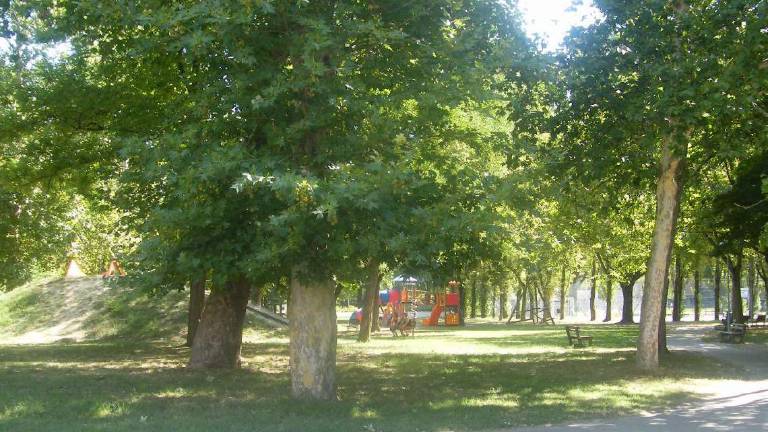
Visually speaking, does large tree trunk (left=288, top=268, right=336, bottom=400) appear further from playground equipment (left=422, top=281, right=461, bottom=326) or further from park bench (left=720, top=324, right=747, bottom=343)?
playground equipment (left=422, top=281, right=461, bottom=326)

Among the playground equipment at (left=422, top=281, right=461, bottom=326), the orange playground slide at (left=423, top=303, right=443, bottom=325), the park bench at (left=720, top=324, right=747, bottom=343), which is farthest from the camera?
the orange playground slide at (left=423, top=303, right=443, bottom=325)

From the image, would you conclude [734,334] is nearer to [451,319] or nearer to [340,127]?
[340,127]

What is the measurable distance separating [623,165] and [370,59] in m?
8.19

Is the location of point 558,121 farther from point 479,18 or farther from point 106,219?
point 106,219

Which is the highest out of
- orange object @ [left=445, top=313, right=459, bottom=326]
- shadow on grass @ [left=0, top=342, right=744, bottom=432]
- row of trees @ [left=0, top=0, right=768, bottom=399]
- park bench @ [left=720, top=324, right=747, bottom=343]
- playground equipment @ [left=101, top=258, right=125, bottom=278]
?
row of trees @ [left=0, top=0, right=768, bottom=399]

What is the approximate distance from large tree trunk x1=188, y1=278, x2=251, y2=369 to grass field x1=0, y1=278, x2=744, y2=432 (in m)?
Result: 0.57

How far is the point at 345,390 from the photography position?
12617 millimetres

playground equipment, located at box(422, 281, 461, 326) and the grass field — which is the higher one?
playground equipment, located at box(422, 281, 461, 326)

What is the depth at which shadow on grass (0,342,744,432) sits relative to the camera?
377 inches

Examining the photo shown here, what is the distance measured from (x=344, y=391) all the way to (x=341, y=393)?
254 millimetres

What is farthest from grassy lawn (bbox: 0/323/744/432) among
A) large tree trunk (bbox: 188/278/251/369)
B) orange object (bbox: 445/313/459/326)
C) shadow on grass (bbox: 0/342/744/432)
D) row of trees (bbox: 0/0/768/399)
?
orange object (bbox: 445/313/459/326)

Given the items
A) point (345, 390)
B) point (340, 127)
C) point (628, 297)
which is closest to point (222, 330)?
point (345, 390)

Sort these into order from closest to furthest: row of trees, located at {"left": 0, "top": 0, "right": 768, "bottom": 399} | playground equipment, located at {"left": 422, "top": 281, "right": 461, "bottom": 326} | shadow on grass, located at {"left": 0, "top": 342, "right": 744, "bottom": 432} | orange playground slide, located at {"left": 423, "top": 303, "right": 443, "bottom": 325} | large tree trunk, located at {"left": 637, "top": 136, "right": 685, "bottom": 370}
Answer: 1. shadow on grass, located at {"left": 0, "top": 342, "right": 744, "bottom": 432}
2. row of trees, located at {"left": 0, "top": 0, "right": 768, "bottom": 399}
3. large tree trunk, located at {"left": 637, "top": 136, "right": 685, "bottom": 370}
4. playground equipment, located at {"left": 422, "top": 281, "right": 461, "bottom": 326}
5. orange playground slide, located at {"left": 423, "top": 303, "right": 443, "bottom": 325}

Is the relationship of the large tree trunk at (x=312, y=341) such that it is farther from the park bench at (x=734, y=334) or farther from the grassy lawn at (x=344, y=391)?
the park bench at (x=734, y=334)
